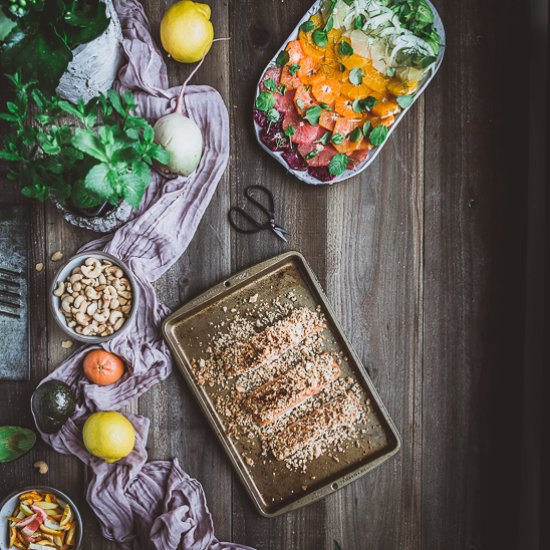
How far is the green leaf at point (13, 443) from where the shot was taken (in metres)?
1.33

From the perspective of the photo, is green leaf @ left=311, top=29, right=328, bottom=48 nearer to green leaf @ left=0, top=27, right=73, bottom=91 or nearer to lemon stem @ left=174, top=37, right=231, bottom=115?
lemon stem @ left=174, top=37, right=231, bottom=115

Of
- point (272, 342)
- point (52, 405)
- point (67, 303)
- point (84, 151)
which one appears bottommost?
point (52, 405)

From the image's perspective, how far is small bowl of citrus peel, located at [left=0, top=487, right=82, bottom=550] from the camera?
1265 mm

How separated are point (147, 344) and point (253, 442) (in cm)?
34

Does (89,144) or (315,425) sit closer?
(89,144)

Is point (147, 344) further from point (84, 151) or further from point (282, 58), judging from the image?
→ point (282, 58)

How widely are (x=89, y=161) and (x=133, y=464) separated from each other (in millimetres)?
698

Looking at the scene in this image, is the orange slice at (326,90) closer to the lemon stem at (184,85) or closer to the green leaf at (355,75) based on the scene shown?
the green leaf at (355,75)

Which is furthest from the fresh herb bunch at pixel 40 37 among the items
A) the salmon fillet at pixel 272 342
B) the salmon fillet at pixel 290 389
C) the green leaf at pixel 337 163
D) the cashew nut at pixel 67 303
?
the salmon fillet at pixel 290 389

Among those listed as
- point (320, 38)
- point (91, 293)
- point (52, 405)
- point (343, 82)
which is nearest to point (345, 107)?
point (343, 82)

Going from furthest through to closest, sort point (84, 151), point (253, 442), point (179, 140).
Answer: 1. point (253, 442)
2. point (179, 140)
3. point (84, 151)

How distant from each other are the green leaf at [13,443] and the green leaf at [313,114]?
3.23 ft

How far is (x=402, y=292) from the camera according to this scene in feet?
4.42

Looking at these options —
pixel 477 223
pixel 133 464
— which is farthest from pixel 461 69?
pixel 133 464
